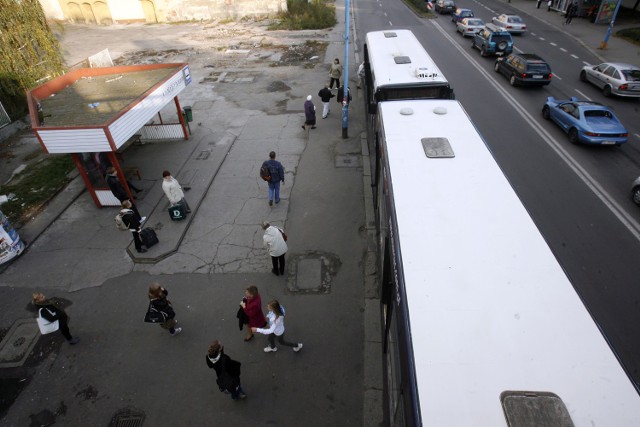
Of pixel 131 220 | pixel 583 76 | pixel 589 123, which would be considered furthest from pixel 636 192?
pixel 131 220

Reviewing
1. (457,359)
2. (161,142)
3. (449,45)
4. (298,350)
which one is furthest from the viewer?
(449,45)

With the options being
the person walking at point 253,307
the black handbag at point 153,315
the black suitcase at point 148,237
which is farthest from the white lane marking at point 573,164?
the black suitcase at point 148,237

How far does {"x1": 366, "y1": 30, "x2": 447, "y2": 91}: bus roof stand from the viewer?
10.2 meters

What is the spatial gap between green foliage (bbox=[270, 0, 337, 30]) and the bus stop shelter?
22390mm

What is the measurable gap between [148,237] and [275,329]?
4.91 meters

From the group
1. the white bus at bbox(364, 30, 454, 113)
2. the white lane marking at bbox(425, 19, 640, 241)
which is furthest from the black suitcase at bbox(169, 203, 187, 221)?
the white lane marking at bbox(425, 19, 640, 241)

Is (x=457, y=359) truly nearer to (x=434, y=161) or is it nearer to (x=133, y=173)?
(x=434, y=161)

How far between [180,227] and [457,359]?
8556 millimetres

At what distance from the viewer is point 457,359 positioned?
3.49 metres

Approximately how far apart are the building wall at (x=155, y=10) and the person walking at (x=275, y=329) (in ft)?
129

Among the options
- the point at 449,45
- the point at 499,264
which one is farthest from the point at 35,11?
the point at 449,45

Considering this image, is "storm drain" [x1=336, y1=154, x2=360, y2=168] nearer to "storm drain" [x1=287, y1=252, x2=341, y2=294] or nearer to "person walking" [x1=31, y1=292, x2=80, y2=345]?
"storm drain" [x1=287, y1=252, x2=341, y2=294]

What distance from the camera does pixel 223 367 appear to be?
5648 mm

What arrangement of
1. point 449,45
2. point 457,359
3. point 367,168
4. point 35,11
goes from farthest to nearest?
point 449,45 < point 35,11 < point 367,168 < point 457,359
